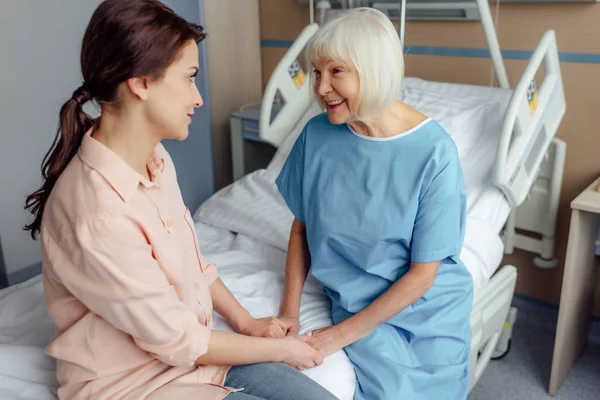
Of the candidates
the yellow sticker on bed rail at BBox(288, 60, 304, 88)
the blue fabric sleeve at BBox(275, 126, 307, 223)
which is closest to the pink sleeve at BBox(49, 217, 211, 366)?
the blue fabric sleeve at BBox(275, 126, 307, 223)

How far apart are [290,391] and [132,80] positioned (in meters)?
0.66

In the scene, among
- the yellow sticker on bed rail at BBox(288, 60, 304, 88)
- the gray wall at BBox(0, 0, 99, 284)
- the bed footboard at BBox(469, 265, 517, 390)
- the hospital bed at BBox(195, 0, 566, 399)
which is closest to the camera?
the hospital bed at BBox(195, 0, 566, 399)

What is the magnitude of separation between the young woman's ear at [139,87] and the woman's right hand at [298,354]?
59cm

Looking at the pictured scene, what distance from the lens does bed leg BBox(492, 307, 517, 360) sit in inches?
84.6

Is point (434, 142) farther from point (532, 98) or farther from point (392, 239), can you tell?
point (532, 98)

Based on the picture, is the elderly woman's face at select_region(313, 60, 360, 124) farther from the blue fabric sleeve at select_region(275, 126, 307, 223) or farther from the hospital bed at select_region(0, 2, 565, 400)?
the hospital bed at select_region(0, 2, 565, 400)

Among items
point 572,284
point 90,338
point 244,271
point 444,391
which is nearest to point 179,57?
point 90,338

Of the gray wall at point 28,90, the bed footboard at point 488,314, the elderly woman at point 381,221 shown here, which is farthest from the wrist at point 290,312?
the gray wall at point 28,90

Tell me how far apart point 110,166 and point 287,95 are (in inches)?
57.0

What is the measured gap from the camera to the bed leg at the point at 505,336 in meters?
2.15

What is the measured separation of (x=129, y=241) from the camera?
98 centimetres

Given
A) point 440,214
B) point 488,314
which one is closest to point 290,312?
point 440,214

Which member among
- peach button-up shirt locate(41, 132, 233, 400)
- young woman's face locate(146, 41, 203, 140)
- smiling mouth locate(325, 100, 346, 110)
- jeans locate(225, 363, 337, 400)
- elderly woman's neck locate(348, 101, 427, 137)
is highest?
young woman's face locate(146, 41, 203, 140)

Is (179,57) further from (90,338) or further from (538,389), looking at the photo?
(538,389)
